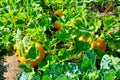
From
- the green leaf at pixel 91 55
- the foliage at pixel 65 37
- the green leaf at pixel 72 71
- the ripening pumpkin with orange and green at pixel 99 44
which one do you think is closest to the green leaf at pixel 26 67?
the foliage at pixel 65 37

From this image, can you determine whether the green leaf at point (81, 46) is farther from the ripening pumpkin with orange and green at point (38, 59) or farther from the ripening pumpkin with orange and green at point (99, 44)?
the ripening pumpkin with orange and green at point (38, 59)

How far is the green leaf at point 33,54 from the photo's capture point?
275cm

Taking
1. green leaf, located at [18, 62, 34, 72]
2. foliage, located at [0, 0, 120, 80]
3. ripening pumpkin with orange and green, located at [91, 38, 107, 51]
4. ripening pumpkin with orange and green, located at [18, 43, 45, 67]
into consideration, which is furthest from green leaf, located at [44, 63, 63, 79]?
ripening pumpkin with orange and green, located at [91, 38, 107, 51]

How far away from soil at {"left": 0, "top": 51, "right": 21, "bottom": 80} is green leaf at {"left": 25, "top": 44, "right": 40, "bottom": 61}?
0.26 metres

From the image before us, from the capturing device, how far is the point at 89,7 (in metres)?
3.70

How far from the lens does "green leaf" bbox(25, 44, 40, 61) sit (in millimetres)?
2752

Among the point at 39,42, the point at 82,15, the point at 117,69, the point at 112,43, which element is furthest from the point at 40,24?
the point at 117,69

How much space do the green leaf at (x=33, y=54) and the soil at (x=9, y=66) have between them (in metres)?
0.26

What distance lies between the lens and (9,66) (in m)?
3.07

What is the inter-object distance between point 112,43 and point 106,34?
0.09 m

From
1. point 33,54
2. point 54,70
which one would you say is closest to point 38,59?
point 33,54

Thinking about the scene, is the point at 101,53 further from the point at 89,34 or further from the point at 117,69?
the point at 117,69

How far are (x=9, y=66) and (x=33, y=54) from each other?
15.4 inches

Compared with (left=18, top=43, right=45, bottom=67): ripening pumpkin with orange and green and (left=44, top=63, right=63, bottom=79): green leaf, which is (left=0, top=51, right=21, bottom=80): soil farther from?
(left=44, top=63, right=63, bottom=79): green leaf
